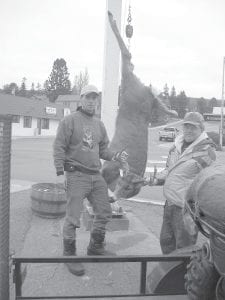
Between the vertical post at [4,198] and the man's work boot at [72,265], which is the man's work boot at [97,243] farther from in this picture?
the vertical post at [4,198]

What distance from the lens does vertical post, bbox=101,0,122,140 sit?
5406 millimetres

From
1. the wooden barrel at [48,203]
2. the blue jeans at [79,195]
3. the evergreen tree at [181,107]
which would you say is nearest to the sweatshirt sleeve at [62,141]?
the blue jeans at [79,195]

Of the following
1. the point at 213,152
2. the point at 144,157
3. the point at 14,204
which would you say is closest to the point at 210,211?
the point at 144,157

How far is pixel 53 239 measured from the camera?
601cm

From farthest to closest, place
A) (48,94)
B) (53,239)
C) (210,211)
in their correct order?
(48,94)
(53,239)
(210,211)

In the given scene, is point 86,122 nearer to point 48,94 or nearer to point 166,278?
point 166,278

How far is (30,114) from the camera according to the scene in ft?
152

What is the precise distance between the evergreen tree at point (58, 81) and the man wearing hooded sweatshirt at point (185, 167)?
259ft

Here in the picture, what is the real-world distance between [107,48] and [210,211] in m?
4.04

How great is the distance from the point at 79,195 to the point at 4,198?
6.75 feet

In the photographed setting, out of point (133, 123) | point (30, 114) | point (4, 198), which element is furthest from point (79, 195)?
point (30, 114)

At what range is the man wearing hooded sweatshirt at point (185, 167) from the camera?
12.6ft

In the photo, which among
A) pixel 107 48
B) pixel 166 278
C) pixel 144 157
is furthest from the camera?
pixel 107 48

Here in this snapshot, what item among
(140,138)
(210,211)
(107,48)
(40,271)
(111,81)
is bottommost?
(40,271)
